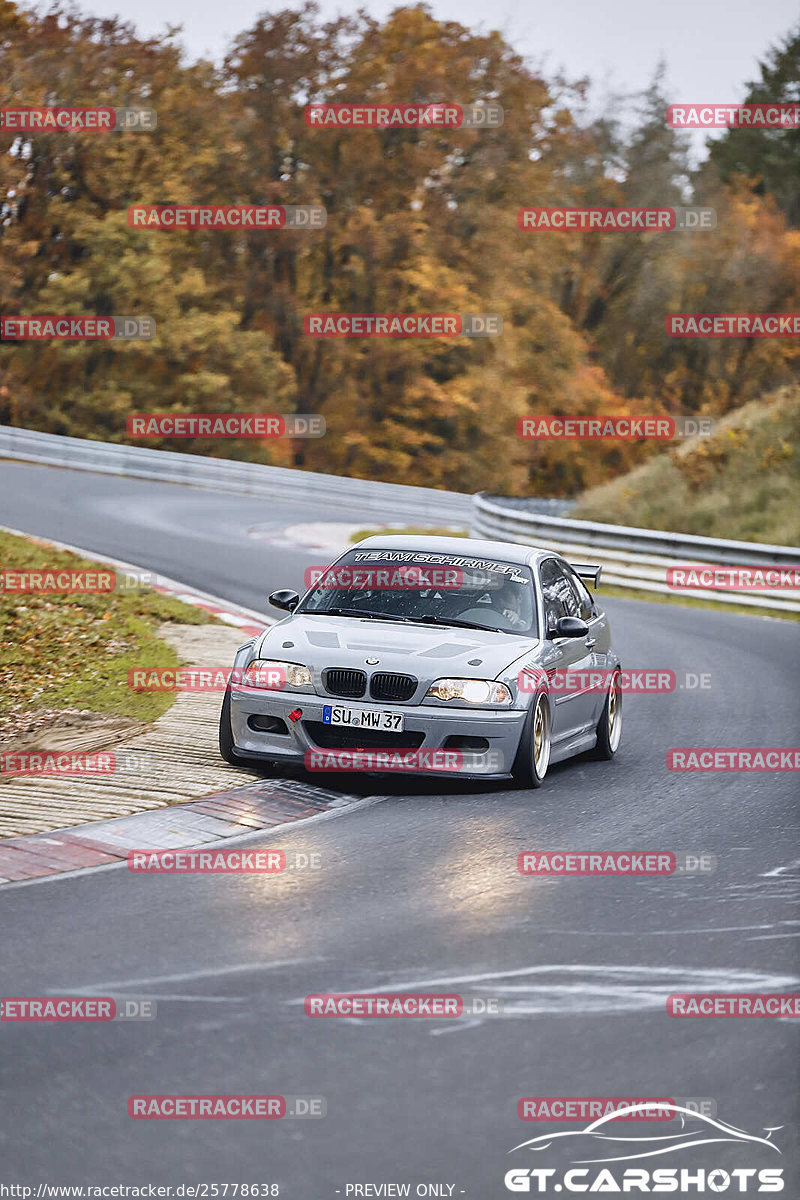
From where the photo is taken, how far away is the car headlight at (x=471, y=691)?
962 cm

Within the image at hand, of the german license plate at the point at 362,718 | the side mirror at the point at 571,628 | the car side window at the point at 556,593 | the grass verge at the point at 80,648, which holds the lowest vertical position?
the grass verge at the point at 80,648

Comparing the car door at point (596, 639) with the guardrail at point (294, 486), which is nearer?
the car door at point (596, 639)

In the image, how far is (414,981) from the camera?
601 centimetres

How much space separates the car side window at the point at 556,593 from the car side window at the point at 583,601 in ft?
0.24

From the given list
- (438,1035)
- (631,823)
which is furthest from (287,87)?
(438,1035)

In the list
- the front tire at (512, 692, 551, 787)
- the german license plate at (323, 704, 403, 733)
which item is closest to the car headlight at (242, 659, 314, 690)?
the german license plate at (323, 704, 403, 733)

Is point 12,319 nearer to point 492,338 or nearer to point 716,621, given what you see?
point 492,338

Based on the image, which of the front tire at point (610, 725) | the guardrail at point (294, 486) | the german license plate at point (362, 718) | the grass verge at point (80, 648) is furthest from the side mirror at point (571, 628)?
the guardrail at point (294, 486)

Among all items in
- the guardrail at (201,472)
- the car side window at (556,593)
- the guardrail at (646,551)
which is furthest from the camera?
the guardrail at (201,472)

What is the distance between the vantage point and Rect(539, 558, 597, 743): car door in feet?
34.2

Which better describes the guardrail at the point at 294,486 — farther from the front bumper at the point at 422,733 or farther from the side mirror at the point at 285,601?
the front bumper at the point at 422,733

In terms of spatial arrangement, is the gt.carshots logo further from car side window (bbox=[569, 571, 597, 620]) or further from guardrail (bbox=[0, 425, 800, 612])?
guardrail (bbox=[0, 425, 800, 612])

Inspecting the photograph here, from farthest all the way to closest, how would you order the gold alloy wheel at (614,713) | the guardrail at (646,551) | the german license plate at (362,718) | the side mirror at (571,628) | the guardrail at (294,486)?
1. the guardrail at (294,486)
2. the guardrail at (646,551)
3. the gold alloy wheel at (614,713)
4. the side mirror at (571,628)
5. the german license plate at (362,718)

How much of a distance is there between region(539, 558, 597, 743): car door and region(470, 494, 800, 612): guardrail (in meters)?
12.7
